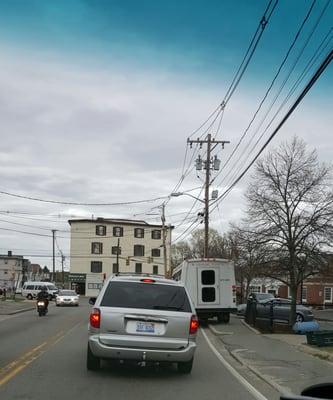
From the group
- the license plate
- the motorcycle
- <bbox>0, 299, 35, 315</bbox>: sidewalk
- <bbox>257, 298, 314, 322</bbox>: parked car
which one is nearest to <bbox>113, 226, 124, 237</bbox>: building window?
<bbox>0, 299, 35, 315</bbox>: sidewalk

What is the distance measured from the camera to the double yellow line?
10140 millimetres

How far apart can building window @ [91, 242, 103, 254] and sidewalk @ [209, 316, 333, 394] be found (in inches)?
2803

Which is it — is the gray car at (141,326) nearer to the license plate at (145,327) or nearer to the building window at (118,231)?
the license plate at (145,327)

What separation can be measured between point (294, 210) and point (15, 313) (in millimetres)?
A: 17923

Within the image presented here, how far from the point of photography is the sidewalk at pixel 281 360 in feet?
35.0

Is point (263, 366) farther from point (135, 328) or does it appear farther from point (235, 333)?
point (235, 333)

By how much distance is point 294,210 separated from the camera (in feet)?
82.1

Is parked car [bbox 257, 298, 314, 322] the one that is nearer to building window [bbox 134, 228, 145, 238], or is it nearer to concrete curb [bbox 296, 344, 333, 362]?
concrete curb [bbox 296, 344, 333, 362]

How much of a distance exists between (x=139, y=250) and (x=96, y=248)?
6938 mm

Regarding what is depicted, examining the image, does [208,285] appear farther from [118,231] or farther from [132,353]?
[118,231]

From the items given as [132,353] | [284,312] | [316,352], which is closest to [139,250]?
[284,312]

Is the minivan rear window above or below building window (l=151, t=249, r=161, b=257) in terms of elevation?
below

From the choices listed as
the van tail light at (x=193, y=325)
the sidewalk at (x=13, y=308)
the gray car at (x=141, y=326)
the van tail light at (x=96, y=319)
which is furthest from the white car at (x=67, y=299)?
the van tail light at (x=193, y=325)

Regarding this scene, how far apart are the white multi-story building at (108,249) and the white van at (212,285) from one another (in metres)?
61.5
